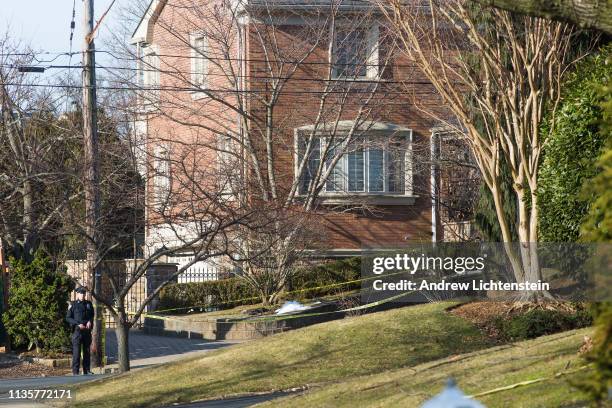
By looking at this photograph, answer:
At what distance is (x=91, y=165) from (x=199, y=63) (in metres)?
10.8

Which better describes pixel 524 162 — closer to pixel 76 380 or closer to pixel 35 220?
pixel 76 380

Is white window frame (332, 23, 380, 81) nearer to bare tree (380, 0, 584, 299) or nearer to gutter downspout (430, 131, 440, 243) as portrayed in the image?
gutter downspout (430, 131, 440, 243)

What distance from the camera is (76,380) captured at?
17406 millimetres

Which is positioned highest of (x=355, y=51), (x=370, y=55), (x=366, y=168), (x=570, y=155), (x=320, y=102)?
(x=355, y=51)

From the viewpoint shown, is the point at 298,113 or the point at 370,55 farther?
the point at 298,113

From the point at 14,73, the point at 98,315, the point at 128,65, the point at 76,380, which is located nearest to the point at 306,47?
the point at 128,65

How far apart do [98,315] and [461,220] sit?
39.9ft

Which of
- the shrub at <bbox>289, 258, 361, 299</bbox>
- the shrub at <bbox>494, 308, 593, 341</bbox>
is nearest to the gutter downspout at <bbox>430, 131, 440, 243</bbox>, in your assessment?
the shrub at <bbox>289, 258, 361, 299</bbox>

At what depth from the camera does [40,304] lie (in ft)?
77.6

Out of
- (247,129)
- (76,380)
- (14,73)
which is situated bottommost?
(76,380)

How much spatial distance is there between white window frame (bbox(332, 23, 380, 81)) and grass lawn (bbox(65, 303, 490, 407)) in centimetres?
1112

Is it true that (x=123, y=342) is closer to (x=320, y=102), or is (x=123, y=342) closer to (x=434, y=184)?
(x=320, y=102)

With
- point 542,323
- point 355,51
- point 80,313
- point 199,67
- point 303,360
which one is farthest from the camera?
point 199,67

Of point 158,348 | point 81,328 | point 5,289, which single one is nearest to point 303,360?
point 81,328
